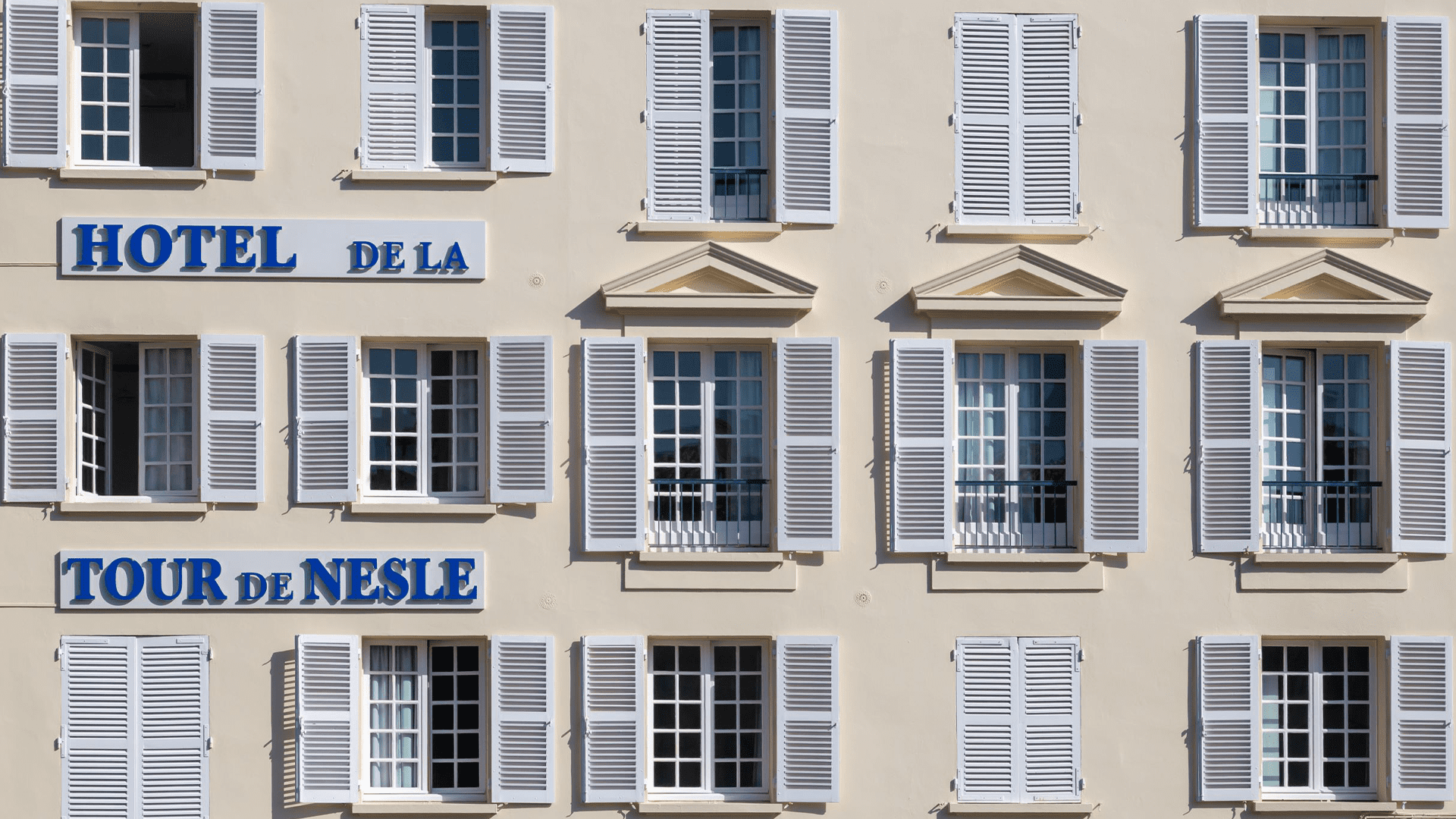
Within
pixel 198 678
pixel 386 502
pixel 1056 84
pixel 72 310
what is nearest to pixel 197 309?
pixel 72 310

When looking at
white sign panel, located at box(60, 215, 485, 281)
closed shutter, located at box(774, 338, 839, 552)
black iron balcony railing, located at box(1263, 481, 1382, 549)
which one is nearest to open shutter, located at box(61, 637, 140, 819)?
white sign panel, located at box(60, 215, 485, 281)

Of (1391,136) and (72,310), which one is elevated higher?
(1391,136)

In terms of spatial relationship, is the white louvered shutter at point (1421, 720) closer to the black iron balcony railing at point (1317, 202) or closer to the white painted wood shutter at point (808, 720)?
the black iron balcony railing at point (1317, 202)

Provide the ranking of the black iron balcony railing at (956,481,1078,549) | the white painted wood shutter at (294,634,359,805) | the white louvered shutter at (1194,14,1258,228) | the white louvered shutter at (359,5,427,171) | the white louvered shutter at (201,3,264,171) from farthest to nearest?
the black iron balcony railing at (956,481,1078,549) < the white louvered shutter at (1194,14,1258,228) < the white louvered shutter at (359,5,427,171) < the white louvered shutter at (201,3,264,171) < the white painted wood shutter at (294,634,359,805)

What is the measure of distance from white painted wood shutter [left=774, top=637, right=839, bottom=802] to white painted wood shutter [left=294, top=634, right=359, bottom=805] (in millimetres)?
3757

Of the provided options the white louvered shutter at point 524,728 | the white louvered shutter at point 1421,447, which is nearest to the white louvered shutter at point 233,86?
the white louvered shutter at point 524,728

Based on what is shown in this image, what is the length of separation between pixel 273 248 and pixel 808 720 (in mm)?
6296

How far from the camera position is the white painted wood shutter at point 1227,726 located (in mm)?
13477

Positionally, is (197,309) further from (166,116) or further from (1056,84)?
(1056,84)

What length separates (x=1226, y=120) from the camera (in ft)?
44.9

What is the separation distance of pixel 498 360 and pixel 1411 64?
28.4 feet

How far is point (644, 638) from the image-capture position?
44.1 feet

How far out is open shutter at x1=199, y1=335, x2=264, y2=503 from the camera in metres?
13.3

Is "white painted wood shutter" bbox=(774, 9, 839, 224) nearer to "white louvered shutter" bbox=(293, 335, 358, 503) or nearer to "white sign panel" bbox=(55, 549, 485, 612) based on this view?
"white louvered shutter" bbox=(293, 335, 358, 503)
